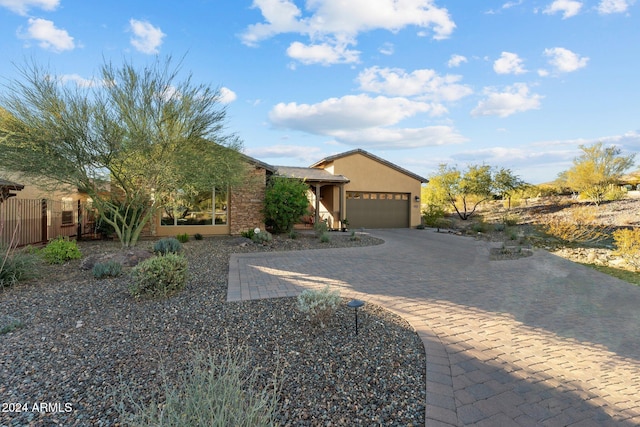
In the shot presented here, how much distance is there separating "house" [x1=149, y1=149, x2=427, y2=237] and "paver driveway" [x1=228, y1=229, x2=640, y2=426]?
5.53 m

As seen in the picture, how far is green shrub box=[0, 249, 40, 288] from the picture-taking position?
596 cm

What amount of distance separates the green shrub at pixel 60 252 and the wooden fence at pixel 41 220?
3.47 feet

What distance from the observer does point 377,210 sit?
2070 centimetres

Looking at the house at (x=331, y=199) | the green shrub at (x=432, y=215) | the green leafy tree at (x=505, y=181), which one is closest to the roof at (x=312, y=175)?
the house at (x=331, y=199)

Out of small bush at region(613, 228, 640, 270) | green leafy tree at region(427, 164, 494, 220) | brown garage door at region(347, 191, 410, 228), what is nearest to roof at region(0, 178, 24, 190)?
brown garage door at region(347, 191, 410, 228)

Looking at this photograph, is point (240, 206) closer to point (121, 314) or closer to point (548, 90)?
point (121, 314)

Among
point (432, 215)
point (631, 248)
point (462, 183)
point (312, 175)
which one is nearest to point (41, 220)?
point (312, 175)

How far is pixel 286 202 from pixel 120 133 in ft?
22.1

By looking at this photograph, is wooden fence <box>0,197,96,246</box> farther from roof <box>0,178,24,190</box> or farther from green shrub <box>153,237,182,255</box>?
green shrub <box>153,237,182,255</box>

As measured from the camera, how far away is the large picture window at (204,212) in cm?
1394

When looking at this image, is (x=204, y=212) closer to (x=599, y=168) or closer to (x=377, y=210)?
(x=377, y=210)

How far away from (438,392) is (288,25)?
11097mm

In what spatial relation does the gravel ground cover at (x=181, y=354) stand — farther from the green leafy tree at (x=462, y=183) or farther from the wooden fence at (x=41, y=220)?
the green leafy tree at (x=462, y=183)

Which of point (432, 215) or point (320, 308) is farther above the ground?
point (432, 215)
